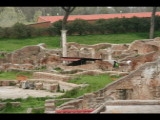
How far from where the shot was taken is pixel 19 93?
21016mm

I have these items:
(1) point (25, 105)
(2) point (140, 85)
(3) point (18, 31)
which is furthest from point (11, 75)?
(3) point (18, 31)

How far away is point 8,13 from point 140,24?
2582 cm

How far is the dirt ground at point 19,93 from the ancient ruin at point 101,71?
0.52 m

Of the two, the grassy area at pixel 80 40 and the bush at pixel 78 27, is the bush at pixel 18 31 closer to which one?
the grassy area at pixel 80 40

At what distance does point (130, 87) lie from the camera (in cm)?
1767

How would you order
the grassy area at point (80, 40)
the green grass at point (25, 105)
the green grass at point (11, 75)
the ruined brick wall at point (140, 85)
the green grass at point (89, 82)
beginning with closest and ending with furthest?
the green grass at point (25, 105)
the ruined brick wall at point (140, 85)
the green grass at point (89, 82)
the green grass at point (11, 75)
the grassy area at point (80, 40)

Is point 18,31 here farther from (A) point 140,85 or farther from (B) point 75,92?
(A) point 140,85

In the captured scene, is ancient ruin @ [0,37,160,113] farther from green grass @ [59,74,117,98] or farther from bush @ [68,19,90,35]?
bush @ [68,19,90,35]

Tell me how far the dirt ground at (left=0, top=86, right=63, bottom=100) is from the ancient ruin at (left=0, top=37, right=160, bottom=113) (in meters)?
0.52

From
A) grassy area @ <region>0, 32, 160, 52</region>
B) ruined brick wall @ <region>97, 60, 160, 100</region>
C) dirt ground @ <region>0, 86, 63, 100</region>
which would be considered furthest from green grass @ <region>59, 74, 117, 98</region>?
grassy area @ <region>0, 32, 160, 52</region>

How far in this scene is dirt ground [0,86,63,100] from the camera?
20.1 metres

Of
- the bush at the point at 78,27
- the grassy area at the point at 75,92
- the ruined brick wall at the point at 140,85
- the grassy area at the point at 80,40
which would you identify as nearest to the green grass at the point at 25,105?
the grassy area at the point at 75,92

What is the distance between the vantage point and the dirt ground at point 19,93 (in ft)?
66.1
